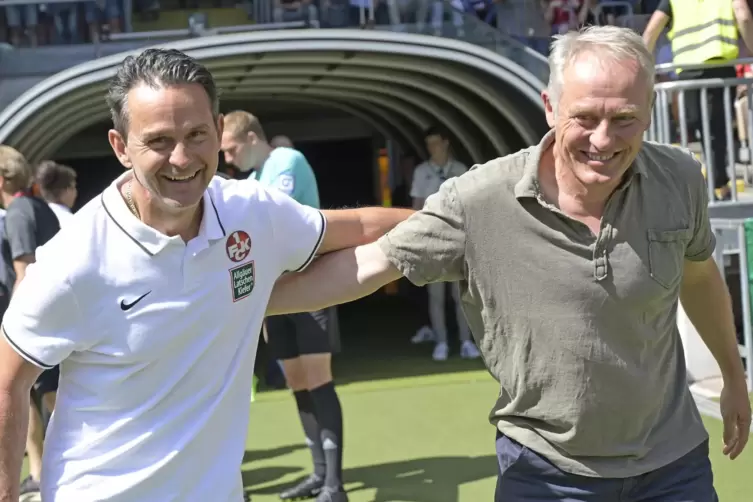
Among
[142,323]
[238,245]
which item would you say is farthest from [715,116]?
[142,323]

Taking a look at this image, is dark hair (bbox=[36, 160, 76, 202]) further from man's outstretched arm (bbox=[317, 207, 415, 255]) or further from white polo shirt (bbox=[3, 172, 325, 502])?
white polo shirt (bbox=[3, 172, 325, 502])

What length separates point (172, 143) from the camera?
220 centimetres

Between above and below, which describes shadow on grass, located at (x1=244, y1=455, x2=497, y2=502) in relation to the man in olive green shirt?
below

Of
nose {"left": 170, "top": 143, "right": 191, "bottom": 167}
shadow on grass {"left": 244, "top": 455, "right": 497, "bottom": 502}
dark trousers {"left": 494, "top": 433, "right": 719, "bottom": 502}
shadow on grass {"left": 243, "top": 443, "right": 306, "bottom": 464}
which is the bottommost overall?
shadow on grass {"left": 243, "top": 443, "right": 306, "bottom": 464}

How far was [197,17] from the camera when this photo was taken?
10461mm

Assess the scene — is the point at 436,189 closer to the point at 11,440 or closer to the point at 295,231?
the point at 295,231

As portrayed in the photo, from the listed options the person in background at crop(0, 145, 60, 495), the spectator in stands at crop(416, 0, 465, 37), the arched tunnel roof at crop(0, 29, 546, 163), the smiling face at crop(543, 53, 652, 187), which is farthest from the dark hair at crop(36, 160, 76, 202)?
the spectator in stands at crop(416, 0, 465, 37)

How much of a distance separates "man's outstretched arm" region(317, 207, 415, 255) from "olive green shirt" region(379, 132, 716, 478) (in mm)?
147

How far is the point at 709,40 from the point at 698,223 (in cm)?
490

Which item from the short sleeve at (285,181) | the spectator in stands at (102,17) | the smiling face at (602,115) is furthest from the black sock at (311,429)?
the spectator in stands at (102,17)

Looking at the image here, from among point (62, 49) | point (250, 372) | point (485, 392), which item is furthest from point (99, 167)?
point (250, 372)

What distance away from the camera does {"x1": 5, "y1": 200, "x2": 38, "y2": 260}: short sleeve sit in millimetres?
5480

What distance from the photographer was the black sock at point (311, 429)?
5.22 meters

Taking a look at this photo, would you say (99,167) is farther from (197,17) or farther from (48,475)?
(48,475)
